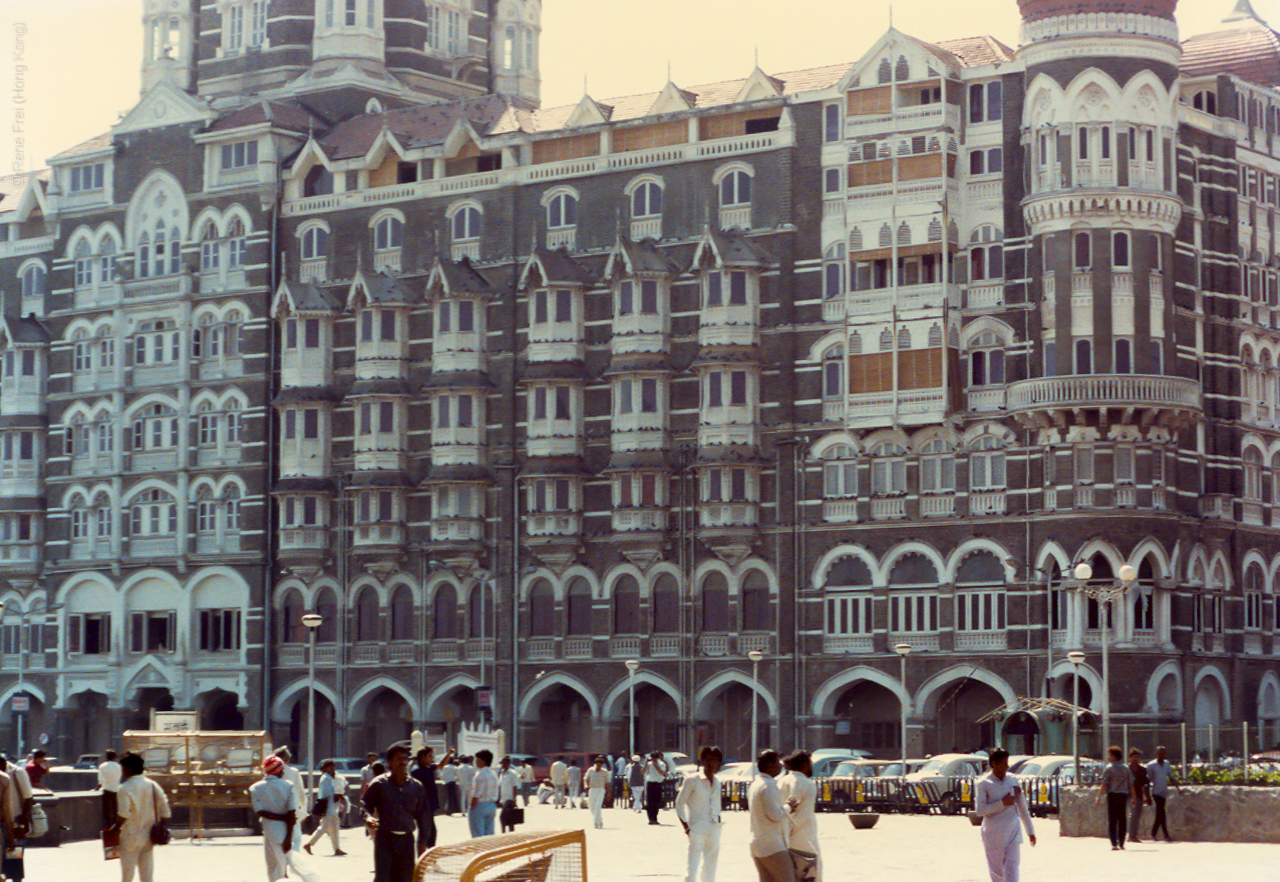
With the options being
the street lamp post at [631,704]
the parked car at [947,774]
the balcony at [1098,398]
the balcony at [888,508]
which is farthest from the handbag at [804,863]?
the balcony at [888,508]

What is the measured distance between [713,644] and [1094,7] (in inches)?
1039

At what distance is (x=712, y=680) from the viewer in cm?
9025

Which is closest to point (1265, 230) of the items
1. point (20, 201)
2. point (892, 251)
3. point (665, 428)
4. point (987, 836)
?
point (892, 251)

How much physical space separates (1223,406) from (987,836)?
61173mm

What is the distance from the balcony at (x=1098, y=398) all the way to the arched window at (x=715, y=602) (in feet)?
44.2

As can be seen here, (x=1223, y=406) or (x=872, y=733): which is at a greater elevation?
(x=1223, y=406)

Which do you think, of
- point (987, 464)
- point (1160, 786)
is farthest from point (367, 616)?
point (1160, 786)

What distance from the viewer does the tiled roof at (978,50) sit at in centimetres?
9006

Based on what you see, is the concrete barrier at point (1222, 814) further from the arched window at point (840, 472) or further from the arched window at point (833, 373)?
the arched window at point (833, 373)

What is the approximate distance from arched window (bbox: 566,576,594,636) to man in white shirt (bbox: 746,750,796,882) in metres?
66.1

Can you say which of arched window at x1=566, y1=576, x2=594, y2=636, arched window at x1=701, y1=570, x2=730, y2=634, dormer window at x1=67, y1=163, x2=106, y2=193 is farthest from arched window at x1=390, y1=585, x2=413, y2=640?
dormer window at x1=67, y1=163, x2=106, y2=193

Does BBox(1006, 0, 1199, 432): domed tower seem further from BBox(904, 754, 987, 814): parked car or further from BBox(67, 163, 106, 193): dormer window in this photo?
BBox(67, 163, 106, 193): dormer window

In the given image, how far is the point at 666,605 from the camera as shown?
92688 millimetres

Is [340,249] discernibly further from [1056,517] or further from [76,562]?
[1056,517]
